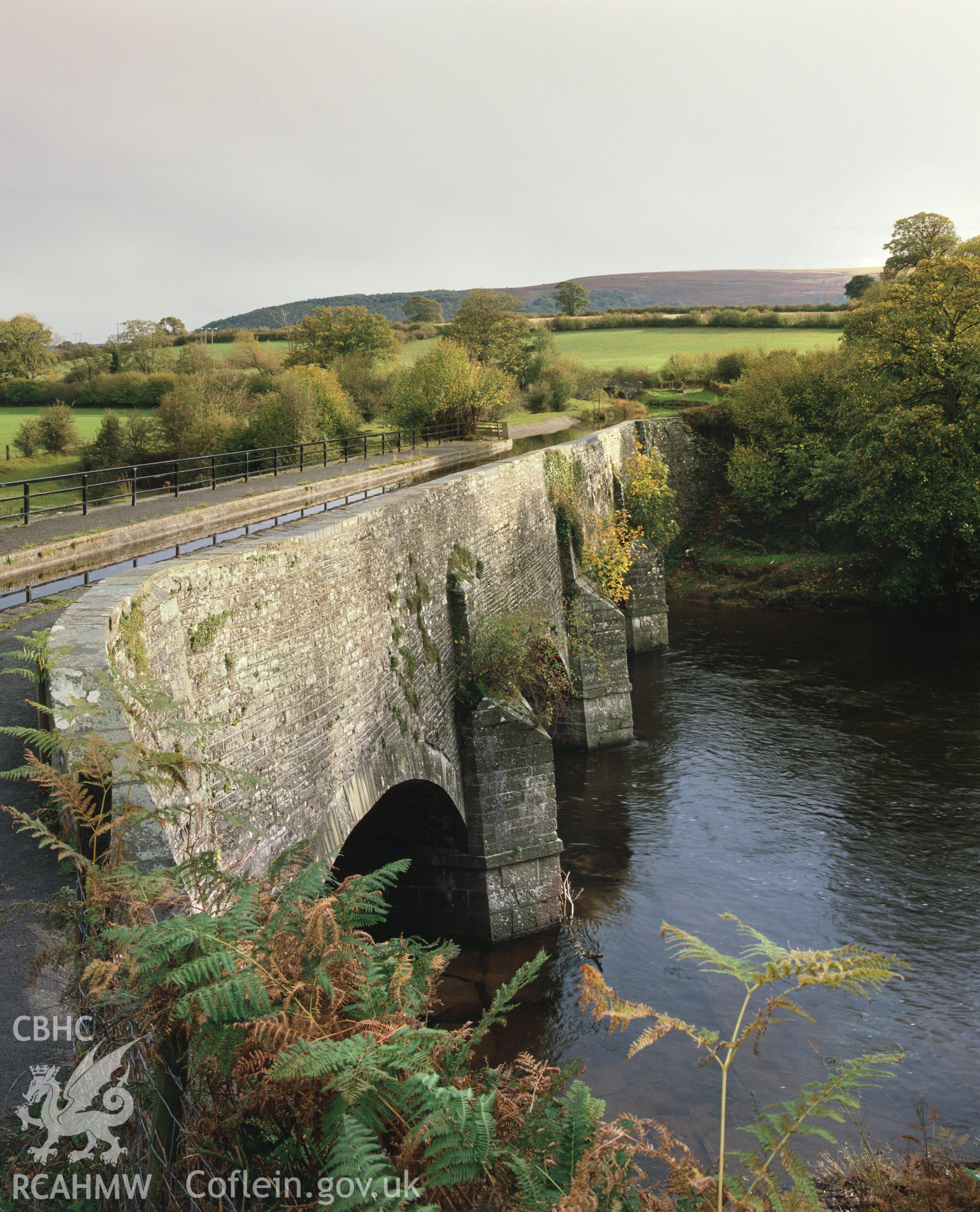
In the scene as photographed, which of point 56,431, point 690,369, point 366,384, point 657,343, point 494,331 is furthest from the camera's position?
point 657,343

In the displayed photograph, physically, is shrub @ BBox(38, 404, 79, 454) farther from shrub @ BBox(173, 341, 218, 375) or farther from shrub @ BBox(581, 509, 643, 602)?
shrub @ BBox(581, 509, 643, 602)

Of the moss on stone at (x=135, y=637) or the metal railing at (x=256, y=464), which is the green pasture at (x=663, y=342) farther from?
the moss on stone at (x=135, y=637)

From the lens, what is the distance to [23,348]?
187ft

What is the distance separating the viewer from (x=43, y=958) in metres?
3.06

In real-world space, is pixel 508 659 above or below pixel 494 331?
below

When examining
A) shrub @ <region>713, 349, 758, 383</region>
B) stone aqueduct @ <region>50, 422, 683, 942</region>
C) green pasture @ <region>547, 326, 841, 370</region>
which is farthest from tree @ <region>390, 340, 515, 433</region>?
→ stone aqueduct @ <region>50, 422, 683, 942</region>

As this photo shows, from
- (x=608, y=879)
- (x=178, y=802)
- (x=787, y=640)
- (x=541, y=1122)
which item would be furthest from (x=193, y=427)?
(x=541, y=1122)

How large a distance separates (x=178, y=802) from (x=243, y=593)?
2047mm

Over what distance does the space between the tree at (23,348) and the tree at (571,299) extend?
169ft

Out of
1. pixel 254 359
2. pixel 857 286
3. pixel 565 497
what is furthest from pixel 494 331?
pixel 565 497

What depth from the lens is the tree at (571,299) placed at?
93.9 m

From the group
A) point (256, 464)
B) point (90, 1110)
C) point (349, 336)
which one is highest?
point (349, 336)

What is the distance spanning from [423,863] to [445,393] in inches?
1284

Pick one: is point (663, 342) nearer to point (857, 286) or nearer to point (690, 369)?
point (857, 286)
